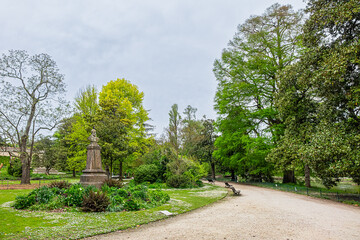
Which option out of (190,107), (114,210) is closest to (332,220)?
(114,210)

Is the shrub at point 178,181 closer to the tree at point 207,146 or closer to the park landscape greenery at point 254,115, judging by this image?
the park landscape greenery at point 254,115

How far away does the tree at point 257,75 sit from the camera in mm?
22734

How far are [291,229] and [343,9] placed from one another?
11616 millimetres

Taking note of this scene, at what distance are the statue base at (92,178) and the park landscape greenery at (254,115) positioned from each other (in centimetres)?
207

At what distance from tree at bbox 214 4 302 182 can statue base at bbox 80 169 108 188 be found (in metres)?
15.7

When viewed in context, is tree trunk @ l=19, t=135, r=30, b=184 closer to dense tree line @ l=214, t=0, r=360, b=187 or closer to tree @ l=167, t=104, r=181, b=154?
tree @ l=167, t=104, r=181, b=154

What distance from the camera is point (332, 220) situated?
8.46m

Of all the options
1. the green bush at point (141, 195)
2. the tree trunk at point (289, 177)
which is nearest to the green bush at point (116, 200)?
the green bush at point (141, 195)

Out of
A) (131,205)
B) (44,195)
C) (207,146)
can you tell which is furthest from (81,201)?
(207,146)

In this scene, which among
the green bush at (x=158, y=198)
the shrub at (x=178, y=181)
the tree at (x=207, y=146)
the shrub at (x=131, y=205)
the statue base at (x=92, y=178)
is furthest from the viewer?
the tree at (x=207, y=146)

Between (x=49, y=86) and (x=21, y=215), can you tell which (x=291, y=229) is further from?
(x=49, y=86)

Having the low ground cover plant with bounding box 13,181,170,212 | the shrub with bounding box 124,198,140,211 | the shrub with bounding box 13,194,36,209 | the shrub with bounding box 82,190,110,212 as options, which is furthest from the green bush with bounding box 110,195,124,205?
the shrub with bounding box 13,194,36,209

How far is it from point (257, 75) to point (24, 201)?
2314 centimetres

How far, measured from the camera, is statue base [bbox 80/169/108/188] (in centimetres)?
1289
